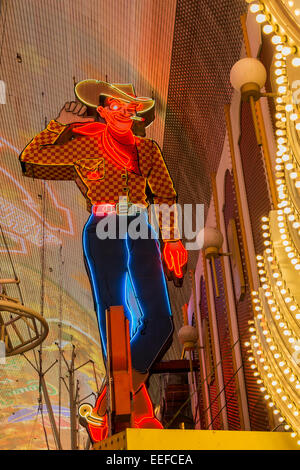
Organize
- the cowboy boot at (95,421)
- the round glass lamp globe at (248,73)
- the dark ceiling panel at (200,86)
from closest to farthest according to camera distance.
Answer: the round glass lamp globe at (248,73) → the cowboy boot at (95,421) → the dark ceiling panel at (200,86)

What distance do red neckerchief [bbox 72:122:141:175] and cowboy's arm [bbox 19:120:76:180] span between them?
0.23 m

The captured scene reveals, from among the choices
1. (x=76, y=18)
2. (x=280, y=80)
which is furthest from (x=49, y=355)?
(x=280, y=80)

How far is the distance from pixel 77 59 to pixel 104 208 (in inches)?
179

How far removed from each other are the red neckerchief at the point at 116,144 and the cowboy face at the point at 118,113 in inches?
2.9

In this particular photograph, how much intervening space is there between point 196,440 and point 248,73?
91.5 inches

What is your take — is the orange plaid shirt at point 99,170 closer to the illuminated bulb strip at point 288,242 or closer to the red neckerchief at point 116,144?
the red neckerchief at point 116,144

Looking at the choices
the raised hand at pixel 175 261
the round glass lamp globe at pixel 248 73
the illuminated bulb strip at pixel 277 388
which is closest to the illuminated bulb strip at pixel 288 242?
the illuminated bulb strip at pixel 277 388

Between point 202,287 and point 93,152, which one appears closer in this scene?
point 93,152

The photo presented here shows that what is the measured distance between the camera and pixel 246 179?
550cm

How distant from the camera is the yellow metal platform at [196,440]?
2.36 meters

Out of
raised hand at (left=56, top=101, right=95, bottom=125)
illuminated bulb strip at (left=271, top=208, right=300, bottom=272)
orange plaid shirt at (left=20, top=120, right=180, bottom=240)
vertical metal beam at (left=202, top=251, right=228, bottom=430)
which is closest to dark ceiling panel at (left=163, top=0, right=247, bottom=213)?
vertical metal beam at (left=202, top=251, right=228, bottom=430)

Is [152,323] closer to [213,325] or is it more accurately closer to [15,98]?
[213,325]

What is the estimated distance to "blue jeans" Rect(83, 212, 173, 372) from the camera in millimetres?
4117

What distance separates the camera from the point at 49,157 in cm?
514
